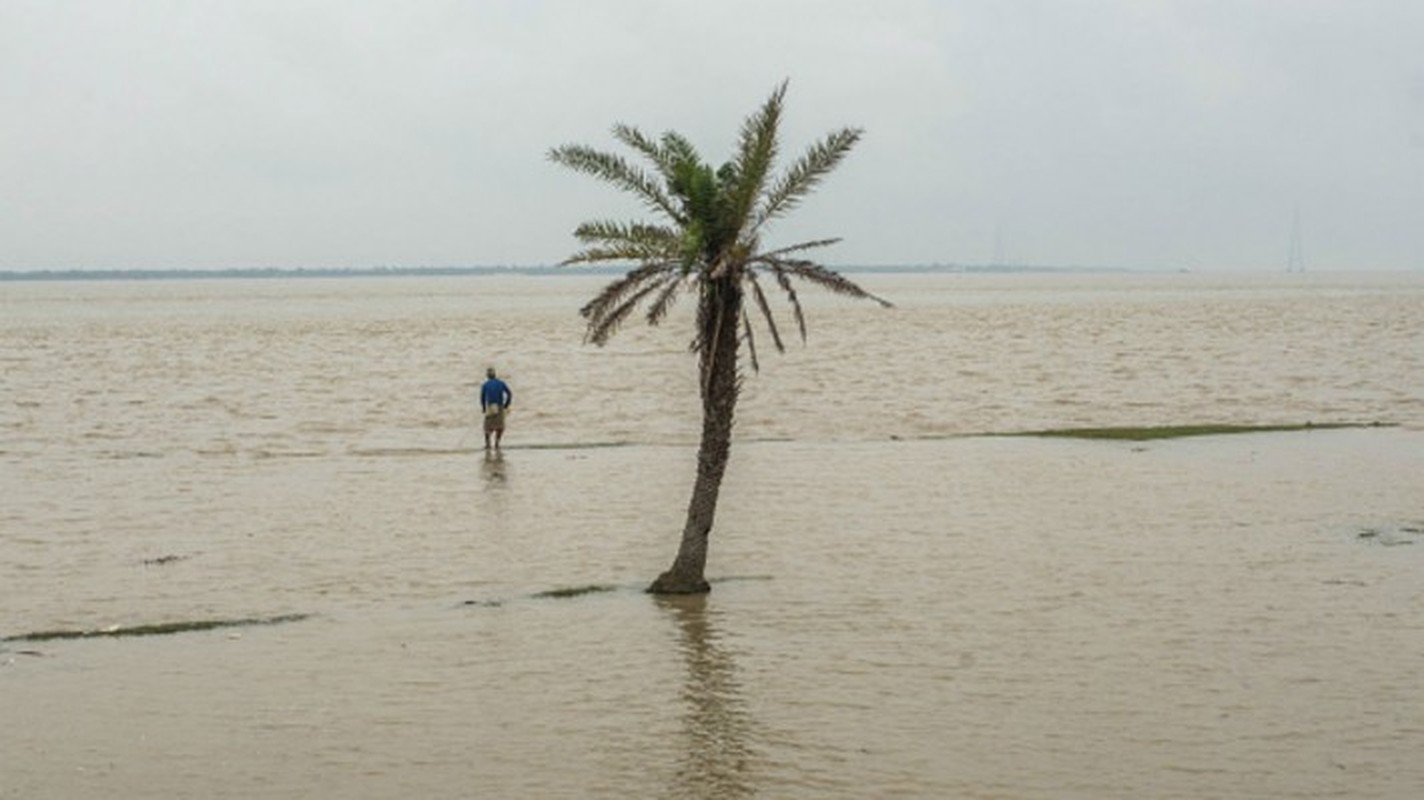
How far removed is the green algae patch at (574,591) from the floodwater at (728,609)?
0.24m

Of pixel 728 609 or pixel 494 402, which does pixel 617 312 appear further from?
pixel 494 402

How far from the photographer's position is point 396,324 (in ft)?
428

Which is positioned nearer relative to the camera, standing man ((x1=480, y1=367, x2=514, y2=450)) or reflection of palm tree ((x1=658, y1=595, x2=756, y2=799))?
reflection of palm tree ((x1=658, y1=595, x2=756, y2=799))

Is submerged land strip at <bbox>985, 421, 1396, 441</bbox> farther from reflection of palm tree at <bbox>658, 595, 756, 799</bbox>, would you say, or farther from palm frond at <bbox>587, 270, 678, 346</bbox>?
palm frond at <bbox>587, 270, 678, 346</bbox>

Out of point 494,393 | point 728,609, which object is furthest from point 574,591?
point 494,393

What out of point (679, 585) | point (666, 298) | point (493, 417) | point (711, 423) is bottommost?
point (679, 585)

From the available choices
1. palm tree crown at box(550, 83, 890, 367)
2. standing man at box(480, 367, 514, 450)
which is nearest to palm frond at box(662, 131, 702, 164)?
palm tree crown at box(550, 83, 890, 367)

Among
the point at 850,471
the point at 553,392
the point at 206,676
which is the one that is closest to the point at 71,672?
the point at 206,676

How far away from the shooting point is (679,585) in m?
22.7

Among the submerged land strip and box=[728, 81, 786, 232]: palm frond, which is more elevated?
box=[728, 81, 786, 232]: palm frond

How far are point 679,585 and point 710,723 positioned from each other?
20.4 feet

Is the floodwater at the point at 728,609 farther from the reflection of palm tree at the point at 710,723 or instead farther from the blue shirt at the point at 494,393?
the blue shirt at the point at 494,393

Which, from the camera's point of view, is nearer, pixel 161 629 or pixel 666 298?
pixel 666 298

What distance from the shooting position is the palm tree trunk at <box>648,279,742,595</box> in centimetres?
2030
